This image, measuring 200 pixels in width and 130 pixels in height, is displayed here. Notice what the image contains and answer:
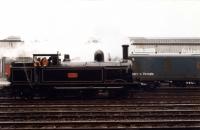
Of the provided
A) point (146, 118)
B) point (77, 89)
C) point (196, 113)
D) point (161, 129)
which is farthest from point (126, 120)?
point (77, 89)

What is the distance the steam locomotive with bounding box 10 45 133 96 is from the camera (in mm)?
19500

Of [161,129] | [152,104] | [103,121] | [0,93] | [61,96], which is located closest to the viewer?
[161,129]

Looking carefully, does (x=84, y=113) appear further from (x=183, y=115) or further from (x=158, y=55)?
(x=158, y=55)

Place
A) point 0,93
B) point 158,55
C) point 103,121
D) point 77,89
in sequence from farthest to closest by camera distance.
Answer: point 158,55
point 0,93
point 77,89
point 103,121

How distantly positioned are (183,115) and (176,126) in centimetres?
173

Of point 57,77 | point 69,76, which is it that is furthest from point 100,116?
point 57,77

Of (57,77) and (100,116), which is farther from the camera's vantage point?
(57,77)

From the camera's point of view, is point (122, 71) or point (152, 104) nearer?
point (152, 104)

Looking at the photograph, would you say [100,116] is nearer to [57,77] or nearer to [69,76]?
[69,76]

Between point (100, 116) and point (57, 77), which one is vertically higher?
point (57, 77)

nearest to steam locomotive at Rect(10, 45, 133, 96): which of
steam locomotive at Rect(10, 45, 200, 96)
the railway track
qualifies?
steam locomotive at Rect(10, 45, 200, 96)

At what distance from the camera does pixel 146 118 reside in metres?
13.6

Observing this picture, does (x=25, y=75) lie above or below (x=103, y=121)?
above

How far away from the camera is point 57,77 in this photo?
1961 cm
